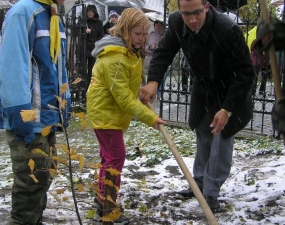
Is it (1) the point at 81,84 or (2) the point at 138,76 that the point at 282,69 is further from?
(1) the point at 81,84

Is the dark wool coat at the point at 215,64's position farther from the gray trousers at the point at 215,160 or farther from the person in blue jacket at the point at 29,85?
the person in blue jacket at the point at 29,85

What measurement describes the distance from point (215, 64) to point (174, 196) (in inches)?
53.5

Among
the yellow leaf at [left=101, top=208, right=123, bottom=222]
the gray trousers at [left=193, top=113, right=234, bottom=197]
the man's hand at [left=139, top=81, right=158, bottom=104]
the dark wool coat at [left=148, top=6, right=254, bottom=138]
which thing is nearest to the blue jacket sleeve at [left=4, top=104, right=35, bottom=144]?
the yellow leaf at [left=101, top=208, right=123, bottom=222]

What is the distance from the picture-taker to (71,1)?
25453 mm

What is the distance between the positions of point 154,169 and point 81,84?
163 inches

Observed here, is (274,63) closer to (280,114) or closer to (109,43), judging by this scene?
(280,114)

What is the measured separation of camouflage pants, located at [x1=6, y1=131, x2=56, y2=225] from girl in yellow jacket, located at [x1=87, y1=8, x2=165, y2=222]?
45 cm

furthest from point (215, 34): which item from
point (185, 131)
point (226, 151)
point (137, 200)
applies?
point (185, 131)

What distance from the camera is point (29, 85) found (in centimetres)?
283

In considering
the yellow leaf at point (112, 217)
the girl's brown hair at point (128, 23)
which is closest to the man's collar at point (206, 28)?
the girl's brown hair at point (128, 23)

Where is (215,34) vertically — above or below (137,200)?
above

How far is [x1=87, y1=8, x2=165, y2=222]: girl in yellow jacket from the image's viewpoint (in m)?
3.24

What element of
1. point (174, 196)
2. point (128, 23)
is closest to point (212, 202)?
point (174, 196)

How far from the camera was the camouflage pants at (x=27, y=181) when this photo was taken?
293 cm
